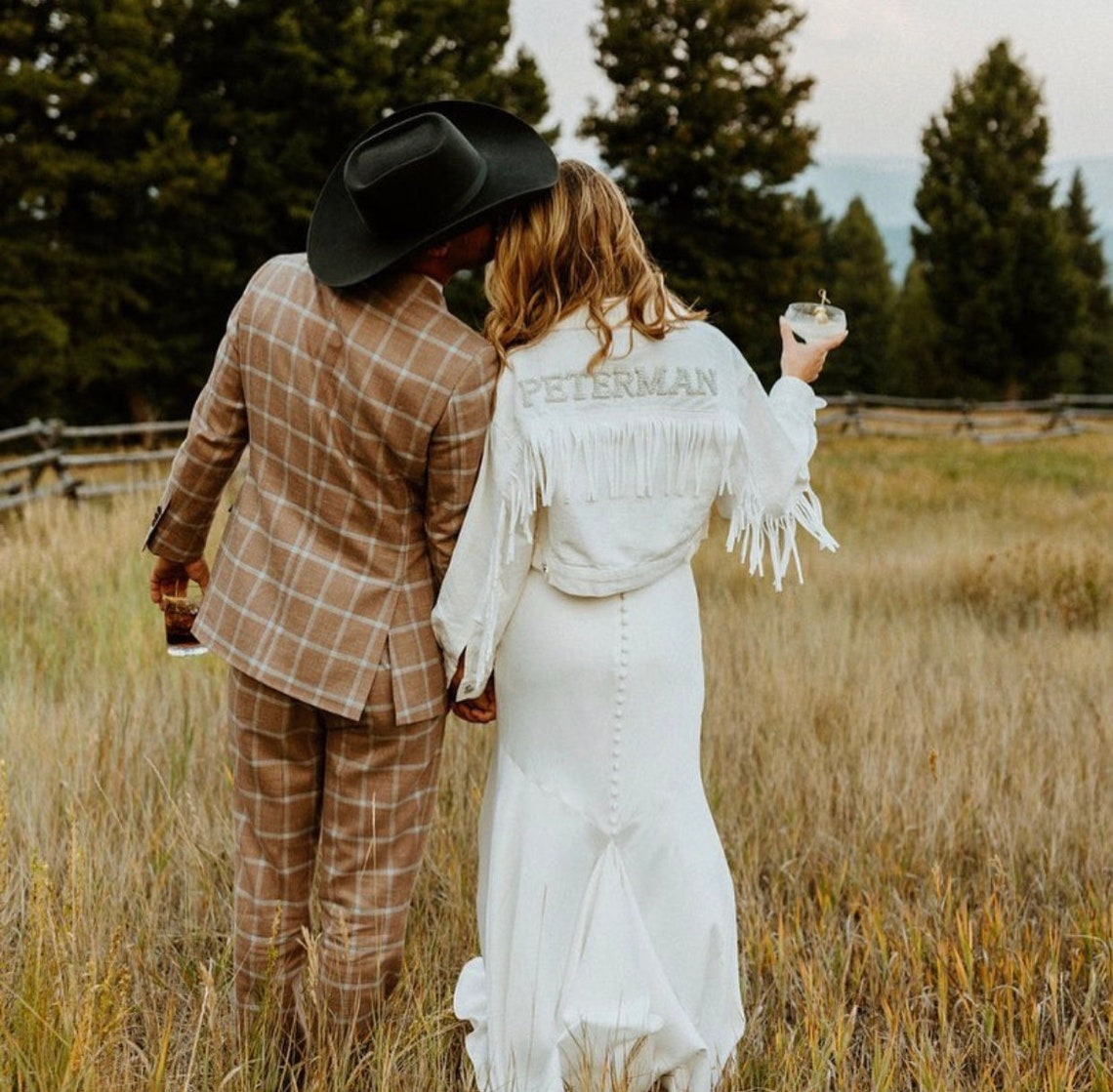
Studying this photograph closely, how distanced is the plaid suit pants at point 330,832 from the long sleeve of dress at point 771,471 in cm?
73

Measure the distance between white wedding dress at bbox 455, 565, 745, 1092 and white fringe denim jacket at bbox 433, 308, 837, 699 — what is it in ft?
0.28

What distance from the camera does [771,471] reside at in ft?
7.50

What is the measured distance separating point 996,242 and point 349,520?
31.9 m

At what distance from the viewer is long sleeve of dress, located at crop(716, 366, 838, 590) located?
226 centimetres

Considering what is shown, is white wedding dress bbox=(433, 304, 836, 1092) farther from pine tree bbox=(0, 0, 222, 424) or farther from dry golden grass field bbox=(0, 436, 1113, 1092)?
pine tree bbox=(0, 0, 222, 424)

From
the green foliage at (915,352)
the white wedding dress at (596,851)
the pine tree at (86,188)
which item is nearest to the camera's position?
the white wedding dress at (596,851)

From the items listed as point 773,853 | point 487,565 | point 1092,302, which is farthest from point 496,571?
point 1092,302

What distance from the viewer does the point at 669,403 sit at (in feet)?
7.09

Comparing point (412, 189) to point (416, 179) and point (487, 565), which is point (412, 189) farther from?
point (487, 565)

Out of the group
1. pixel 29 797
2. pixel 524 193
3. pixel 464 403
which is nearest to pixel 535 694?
pixel 464 403

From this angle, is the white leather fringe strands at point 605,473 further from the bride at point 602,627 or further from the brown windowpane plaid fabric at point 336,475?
the brown windowpane plaid fabric at point 336,475

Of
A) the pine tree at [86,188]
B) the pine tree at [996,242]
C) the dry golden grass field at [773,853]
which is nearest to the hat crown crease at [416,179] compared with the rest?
the dry golden grass field at [773,853]

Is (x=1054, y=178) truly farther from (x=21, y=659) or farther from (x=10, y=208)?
(x=21, y=659)

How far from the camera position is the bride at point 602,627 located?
211cm
